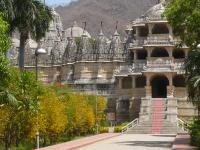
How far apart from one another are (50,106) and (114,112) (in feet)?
93.6

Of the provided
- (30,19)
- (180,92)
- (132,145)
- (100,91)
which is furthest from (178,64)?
(30,19)

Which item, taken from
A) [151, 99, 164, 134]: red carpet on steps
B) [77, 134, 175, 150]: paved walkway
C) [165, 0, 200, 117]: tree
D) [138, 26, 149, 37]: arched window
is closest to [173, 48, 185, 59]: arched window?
[138, 26, 149, 37]: arched window

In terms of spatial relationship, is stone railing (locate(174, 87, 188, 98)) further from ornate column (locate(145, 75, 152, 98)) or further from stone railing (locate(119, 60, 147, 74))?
stone railing (locate(119, 60, 147, 74))

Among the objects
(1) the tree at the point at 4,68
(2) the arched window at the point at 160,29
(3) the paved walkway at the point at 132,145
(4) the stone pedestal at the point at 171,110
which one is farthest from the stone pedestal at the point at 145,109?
(1) the tree at the point at 4,68

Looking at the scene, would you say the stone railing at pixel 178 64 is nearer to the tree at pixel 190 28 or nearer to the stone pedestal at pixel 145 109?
the stone pedestal at pixel 145 109

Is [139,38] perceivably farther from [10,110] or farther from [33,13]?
[10,110]

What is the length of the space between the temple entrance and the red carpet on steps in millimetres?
6507

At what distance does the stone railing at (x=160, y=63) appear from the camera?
193 ft

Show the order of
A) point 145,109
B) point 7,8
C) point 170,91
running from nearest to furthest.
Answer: point 7,8, point 145,109, point 170,91

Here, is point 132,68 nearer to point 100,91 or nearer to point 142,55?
point 142,55

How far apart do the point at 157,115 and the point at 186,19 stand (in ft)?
75.5

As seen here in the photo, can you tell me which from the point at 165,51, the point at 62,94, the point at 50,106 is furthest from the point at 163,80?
the point at 50,106

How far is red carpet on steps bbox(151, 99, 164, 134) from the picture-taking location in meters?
50.6

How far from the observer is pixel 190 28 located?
31.0 meters
